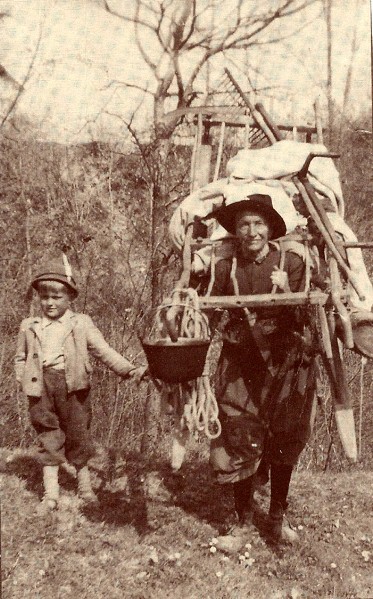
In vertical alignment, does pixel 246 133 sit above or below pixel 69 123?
below

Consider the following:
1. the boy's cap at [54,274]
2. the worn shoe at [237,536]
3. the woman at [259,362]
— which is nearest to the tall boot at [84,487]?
the worn shoe at [237,536]

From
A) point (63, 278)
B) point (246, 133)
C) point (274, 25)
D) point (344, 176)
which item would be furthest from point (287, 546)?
point (344, 176)

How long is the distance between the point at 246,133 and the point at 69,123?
2106 mm

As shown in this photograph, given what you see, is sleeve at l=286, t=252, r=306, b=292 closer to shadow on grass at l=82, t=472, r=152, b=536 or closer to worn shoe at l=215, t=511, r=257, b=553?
worn shoe at l=215, t=511, r=257, b=553

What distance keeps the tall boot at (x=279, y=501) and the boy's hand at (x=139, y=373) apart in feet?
2.90

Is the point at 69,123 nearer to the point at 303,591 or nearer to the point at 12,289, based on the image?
the point at 12,289

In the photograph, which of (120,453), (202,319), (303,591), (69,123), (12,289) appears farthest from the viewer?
(12,289)

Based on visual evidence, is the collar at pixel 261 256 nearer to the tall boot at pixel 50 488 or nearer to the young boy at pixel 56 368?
the young boy at pixel 56 368

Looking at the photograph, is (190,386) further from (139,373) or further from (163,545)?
(163,545)

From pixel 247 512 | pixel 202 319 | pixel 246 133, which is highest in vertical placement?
pixel 246 133

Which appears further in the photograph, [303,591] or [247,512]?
[247,512]

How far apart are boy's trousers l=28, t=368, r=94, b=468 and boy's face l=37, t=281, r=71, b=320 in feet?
1.06

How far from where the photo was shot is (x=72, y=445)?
10.7 feet

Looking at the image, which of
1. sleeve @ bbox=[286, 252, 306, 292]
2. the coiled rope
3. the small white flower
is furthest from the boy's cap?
the small white flower
